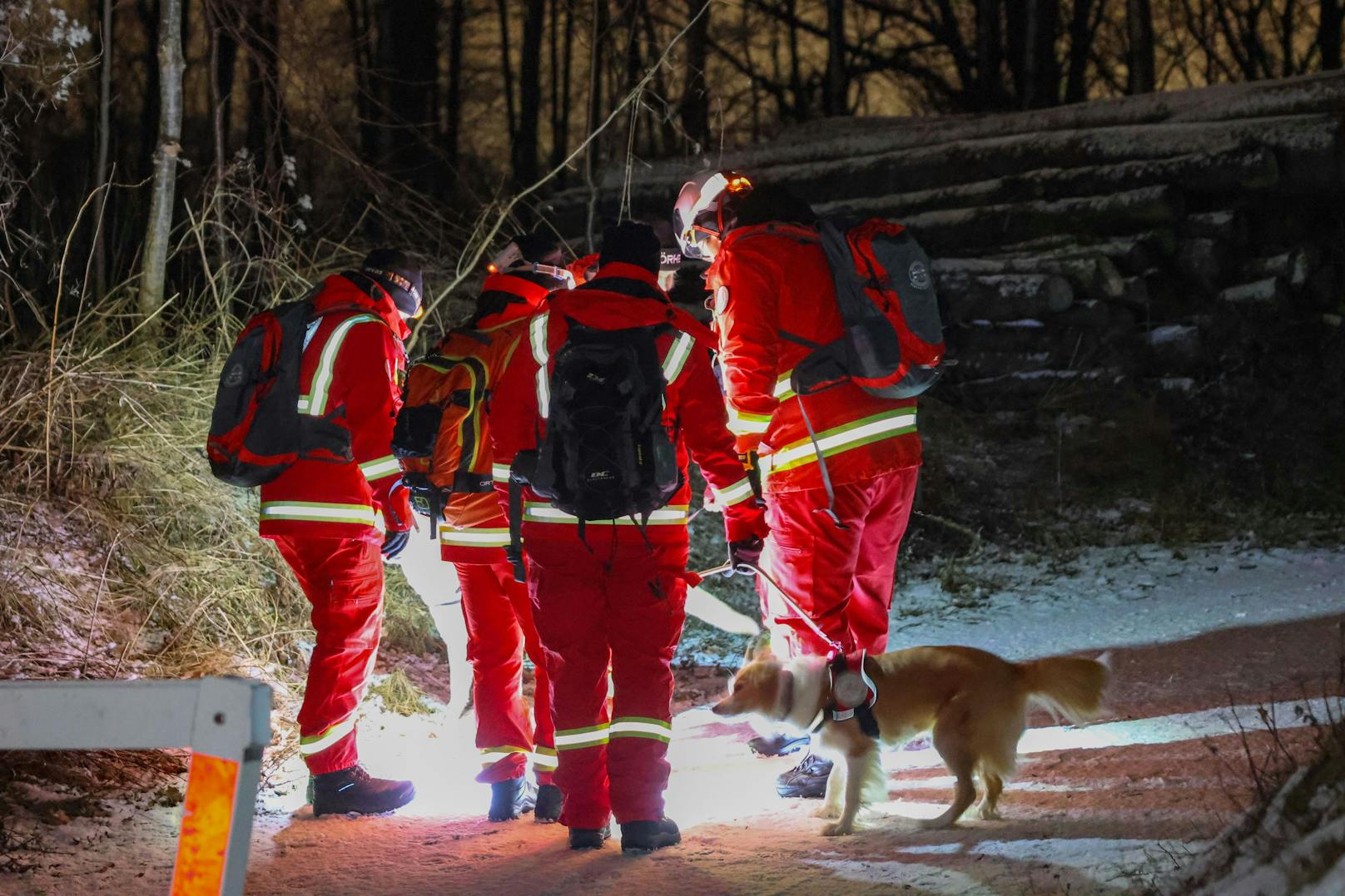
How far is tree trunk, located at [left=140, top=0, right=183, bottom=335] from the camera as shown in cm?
862

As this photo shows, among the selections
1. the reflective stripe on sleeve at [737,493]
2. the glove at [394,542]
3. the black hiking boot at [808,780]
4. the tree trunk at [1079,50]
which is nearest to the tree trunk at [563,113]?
the tree trunk at [1079,50]

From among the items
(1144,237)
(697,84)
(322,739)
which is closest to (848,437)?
(322,739)

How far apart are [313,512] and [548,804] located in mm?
1531

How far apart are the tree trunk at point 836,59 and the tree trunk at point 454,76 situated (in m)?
7.09

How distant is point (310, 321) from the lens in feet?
17.1

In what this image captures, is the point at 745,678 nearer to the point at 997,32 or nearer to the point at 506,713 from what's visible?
the point at 506,713

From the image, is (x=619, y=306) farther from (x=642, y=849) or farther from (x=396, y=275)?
(x=642, y=849)

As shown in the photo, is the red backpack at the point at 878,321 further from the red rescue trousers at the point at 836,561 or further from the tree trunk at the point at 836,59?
the tree trunk at the point at 836,59

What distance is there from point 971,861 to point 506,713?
6.84 ft

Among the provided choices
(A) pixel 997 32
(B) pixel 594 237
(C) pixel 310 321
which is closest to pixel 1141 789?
(C) pixel 310 321

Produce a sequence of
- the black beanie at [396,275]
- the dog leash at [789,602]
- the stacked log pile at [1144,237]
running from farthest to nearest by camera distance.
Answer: the stacked log pile at [1144,237]
the black beanie at [396,275]
the dog leash at [789,602]

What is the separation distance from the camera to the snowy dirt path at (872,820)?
3.87 m

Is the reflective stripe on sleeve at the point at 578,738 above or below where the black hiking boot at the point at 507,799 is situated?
above

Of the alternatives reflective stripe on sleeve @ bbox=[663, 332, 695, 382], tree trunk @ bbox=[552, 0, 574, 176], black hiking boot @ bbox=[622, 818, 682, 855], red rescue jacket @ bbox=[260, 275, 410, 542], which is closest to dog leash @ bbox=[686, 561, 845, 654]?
reflective stripe on sleeve @ bbox=[663, 332, 695, 382]
